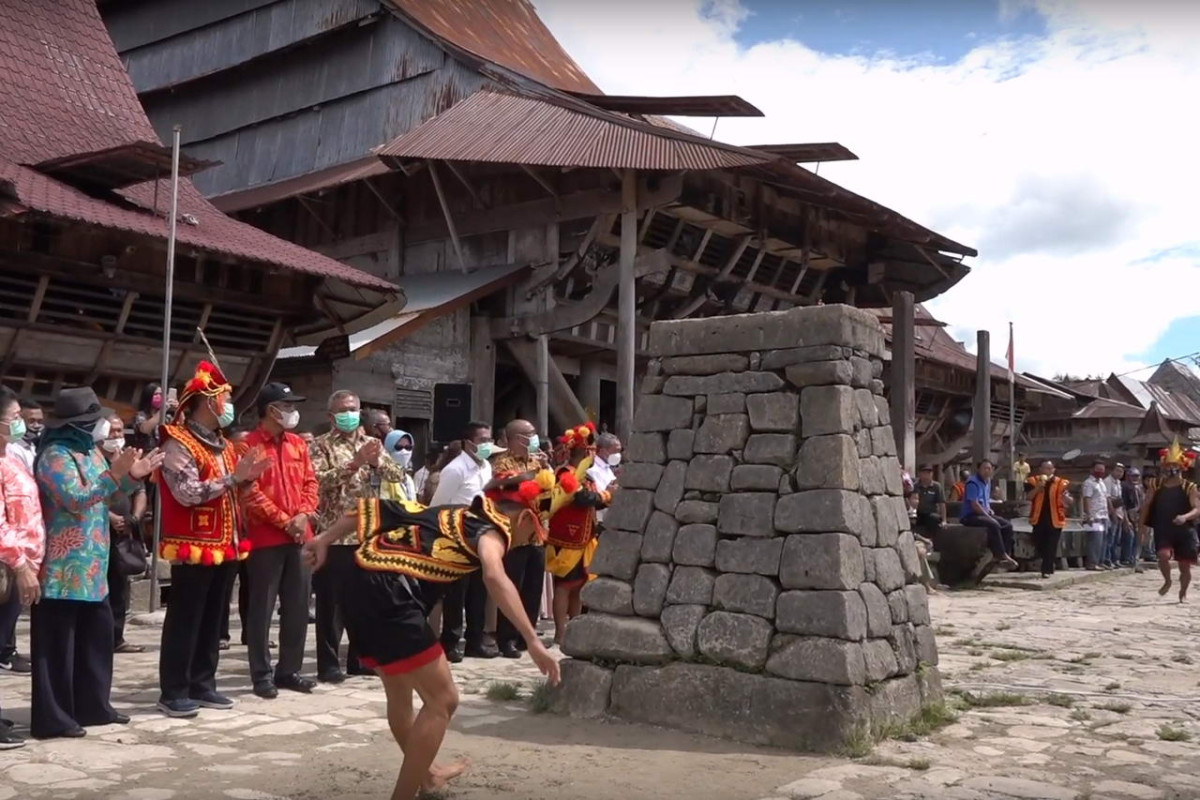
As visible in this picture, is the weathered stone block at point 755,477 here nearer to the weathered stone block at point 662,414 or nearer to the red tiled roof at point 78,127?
the weathered stone block at point 662,414

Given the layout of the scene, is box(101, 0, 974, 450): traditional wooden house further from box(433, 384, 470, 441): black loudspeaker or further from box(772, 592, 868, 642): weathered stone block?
box(772, 592, 868, 642): weathered stone block

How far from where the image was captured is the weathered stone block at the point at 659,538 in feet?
20.0

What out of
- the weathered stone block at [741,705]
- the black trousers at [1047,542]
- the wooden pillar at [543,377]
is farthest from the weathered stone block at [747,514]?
the black trousers at [1047,542]

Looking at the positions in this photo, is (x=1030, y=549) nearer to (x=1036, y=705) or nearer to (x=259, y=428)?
(x=1036, y=705)

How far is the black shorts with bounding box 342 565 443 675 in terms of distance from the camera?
416 centimetres

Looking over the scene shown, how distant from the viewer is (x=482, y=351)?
1539 centimetres

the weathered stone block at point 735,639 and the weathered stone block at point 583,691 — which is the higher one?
the weathered stone block at point 735,639

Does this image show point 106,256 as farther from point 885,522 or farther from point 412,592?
point 885,522

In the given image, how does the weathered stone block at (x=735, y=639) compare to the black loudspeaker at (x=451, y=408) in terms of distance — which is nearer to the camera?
the weathered stone block at (x=735, y=639)

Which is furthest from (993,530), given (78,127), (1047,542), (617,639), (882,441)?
(78,127)

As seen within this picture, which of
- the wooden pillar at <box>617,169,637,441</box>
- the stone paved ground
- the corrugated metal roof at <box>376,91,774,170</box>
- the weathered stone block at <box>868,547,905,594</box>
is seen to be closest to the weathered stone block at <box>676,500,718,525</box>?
the weathered stone block at <box>868,547,905,594</box>

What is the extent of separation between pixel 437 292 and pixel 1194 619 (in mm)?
9816

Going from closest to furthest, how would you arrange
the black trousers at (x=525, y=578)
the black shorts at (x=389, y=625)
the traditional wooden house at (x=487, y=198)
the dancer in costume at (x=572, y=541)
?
the black shorts at (x=389, y=625) → the black trousers at (x=525, y=578) → the dancer in costume at (x=572, y=541) → the traditional wooden house at (x=487, y=198)

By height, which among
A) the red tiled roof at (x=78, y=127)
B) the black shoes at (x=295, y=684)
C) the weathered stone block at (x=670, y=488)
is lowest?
the black shoes at (x=295, y=684)
